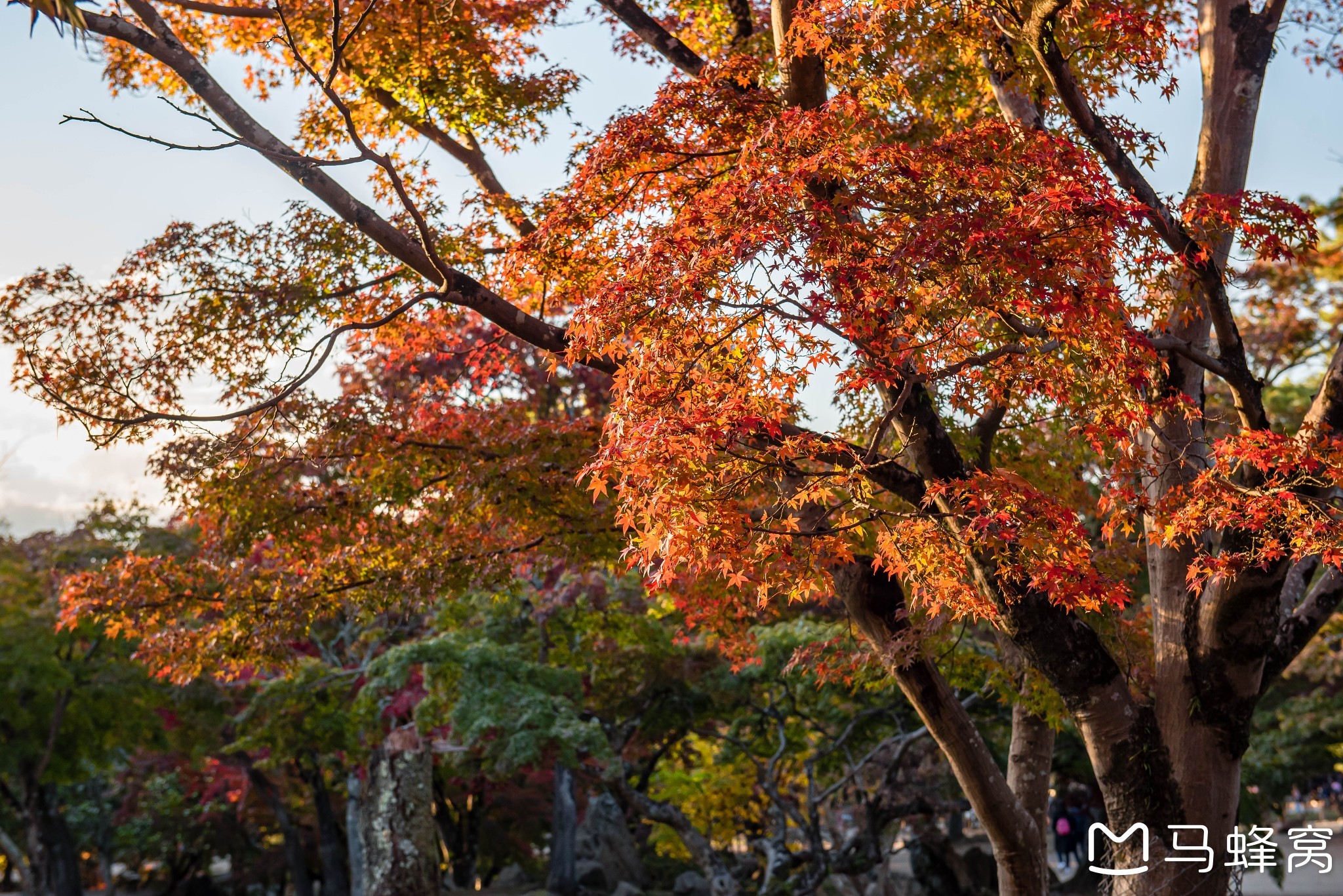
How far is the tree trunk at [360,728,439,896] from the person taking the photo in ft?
38.9

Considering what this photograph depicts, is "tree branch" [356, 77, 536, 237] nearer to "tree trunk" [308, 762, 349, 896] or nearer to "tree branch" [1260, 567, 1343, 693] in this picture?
"tree branch" [1260, 567, 1343, 693]

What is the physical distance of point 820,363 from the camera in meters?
4.64

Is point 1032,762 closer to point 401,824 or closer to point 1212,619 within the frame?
point 1212,619

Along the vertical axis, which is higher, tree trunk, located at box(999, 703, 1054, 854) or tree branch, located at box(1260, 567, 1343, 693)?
tree branch, located at box(1260, 567, 1343, 693)

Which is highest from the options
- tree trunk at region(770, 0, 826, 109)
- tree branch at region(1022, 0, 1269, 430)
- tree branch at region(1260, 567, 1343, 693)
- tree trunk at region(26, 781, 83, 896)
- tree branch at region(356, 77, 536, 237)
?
tree branch at region(356, 77, 536, 237)

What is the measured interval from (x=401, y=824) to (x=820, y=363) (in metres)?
9.57

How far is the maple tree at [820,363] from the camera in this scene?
4.51 m

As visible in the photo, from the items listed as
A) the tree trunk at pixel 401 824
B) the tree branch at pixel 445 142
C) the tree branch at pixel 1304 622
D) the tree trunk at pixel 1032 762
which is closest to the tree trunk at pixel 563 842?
the tree trunk at pixel 401 824

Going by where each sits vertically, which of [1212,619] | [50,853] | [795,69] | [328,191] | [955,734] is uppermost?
[795,69]

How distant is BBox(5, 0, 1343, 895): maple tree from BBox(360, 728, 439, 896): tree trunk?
5095 millimetres

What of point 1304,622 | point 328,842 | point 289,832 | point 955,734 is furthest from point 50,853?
point 1304,622

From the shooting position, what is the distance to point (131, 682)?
634 inches

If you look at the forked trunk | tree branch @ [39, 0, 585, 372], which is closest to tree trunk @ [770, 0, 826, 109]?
tree branch @ [39, 0, 585, 372]

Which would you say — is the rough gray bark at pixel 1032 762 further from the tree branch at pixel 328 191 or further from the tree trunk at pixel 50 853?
the tree trunk at pixel 50 853
